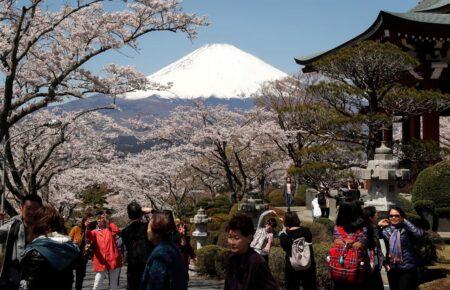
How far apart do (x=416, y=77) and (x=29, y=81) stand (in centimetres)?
1329

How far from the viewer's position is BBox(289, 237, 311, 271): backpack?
715 centimetres

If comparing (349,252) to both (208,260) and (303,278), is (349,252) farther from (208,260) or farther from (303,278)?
(208,260)

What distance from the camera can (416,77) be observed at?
69.5ft

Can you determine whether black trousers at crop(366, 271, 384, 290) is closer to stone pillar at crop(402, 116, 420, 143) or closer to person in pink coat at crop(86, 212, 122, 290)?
person in pink coat at crop(86, 212, 122, 290)

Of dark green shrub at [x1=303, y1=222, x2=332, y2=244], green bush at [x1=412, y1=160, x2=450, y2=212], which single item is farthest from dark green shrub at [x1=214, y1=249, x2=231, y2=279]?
green bush at [x1=412, y1=160, x2=450, y2=212]

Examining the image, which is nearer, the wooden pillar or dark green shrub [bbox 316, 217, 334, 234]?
dark green shrub [bbox 316, 217, 334, 234]

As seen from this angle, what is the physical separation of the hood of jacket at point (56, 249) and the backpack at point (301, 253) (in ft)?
10.0

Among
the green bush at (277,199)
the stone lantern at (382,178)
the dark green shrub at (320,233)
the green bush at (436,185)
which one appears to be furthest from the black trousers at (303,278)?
the green bush at (277,199)

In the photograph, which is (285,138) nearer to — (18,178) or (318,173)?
(318,173)

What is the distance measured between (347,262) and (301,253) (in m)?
1.51

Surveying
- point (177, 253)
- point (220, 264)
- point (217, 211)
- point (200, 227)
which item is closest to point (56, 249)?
point (177, 253)

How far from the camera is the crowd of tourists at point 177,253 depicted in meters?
4.40

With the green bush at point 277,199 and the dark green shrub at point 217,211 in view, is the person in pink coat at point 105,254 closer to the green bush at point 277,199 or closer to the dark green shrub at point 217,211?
the dark green shrub at point 217,211

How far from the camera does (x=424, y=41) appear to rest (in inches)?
811
